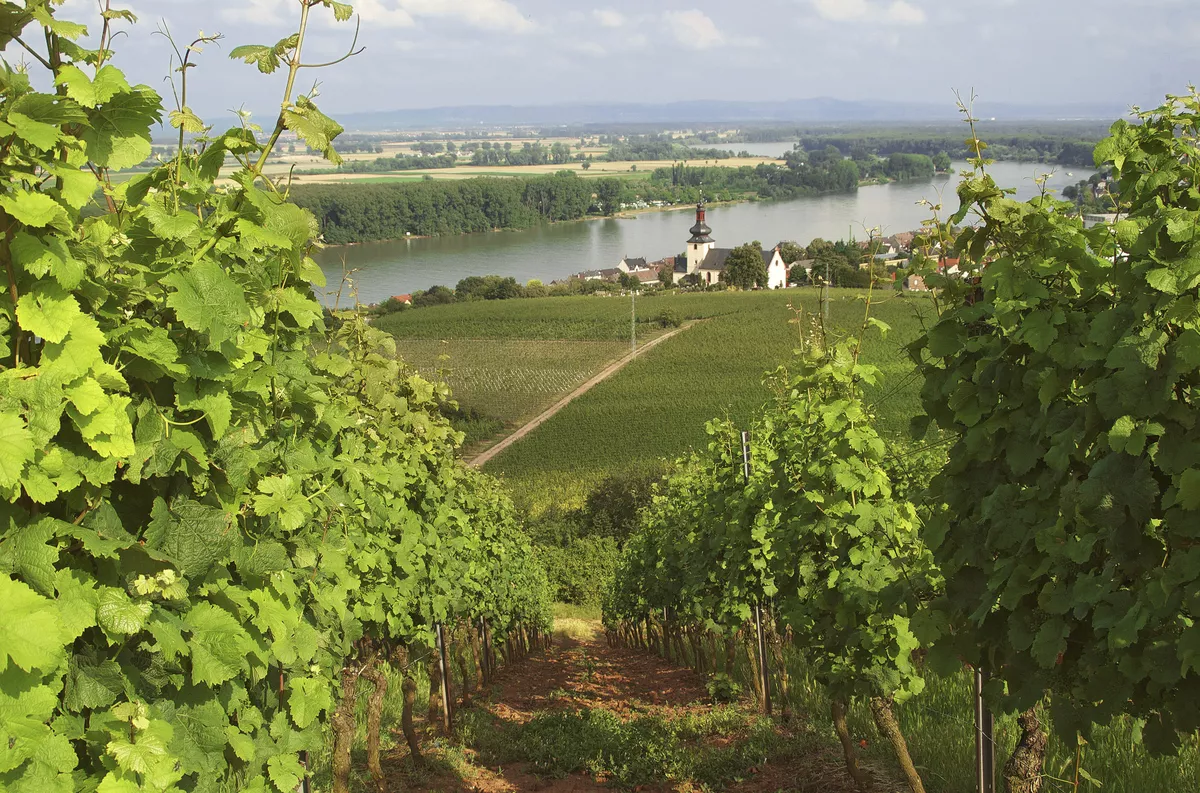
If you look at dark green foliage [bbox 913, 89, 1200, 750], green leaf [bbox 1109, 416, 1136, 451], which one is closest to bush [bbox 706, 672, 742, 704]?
dark green foliage [bbox 913, 89, 1200, 750]

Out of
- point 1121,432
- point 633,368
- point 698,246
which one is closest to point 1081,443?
point 1121,432

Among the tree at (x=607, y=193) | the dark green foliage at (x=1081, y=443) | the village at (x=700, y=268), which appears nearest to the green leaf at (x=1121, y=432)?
the dark green foliage at (x=1081, y=443)

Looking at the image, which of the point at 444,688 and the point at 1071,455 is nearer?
the point at 1071,455

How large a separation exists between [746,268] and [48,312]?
89.1 metres

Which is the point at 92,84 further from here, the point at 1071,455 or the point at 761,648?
the point at 761,648

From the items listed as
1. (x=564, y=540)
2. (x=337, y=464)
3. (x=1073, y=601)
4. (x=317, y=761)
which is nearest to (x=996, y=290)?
(x=1073, y=601)

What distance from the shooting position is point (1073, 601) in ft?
8.54

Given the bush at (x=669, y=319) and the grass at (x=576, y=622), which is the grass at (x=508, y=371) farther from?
the grass at (x=576, y=622)

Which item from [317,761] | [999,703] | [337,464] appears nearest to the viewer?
[999,703]

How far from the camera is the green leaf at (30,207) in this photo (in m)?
1.83

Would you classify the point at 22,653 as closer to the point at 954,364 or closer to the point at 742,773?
the point at 954,364

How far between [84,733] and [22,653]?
1.68ft

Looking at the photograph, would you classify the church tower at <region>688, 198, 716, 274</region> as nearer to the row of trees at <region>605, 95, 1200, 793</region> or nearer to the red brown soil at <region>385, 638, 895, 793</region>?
the red brown soil at <region>385, 638, 895, 793</region>

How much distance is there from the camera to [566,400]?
49.4 metres
